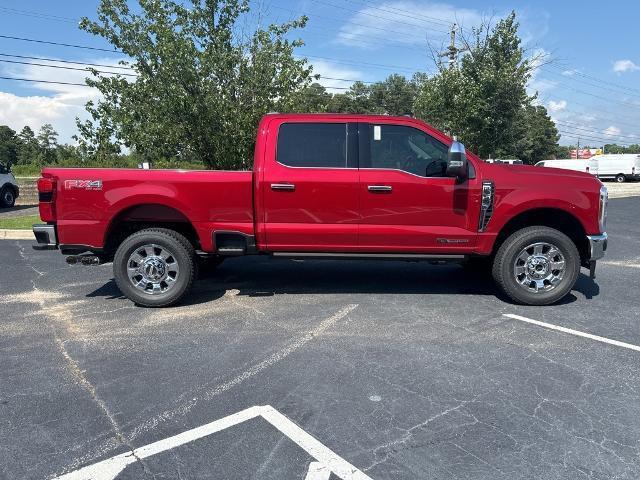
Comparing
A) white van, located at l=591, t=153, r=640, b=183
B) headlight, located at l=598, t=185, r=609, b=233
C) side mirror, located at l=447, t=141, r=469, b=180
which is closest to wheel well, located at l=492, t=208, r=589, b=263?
headlight, located at l=598, t=185, r=609, b=233

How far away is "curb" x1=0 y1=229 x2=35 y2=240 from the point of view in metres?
10.3

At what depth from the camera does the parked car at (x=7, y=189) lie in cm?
1689

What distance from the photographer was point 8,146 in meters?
89.6

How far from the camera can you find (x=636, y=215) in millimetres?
15617

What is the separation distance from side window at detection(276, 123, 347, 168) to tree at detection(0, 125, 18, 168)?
309 feet

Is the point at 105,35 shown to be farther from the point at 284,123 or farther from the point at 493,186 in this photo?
the point at 493,186

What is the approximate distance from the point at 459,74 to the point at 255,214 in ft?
50.0

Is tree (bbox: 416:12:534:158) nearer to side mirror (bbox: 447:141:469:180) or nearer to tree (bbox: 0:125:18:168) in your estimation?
side mirror (bbox: 447:141:469:180)

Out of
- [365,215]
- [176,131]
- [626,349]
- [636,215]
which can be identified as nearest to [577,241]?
[626,349]

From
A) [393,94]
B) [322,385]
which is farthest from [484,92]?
[393,94]

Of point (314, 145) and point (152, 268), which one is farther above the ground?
point (314, 145)

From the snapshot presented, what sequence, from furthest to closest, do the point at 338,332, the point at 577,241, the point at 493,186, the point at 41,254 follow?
1. the point at 41,254
2. the point at 577,241
3. the point at 493,186
4. the point at 338,332

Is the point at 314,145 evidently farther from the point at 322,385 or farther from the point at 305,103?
the point at 305,103

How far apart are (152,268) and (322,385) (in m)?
2.73
